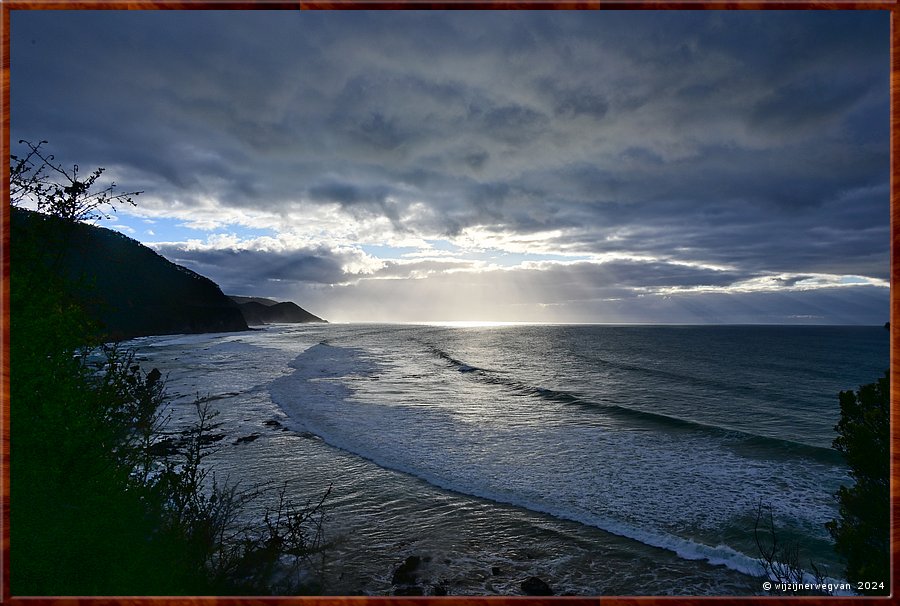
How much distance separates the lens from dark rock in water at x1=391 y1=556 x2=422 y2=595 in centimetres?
757

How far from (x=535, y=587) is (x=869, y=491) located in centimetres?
505

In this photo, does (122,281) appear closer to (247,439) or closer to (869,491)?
(247,439)

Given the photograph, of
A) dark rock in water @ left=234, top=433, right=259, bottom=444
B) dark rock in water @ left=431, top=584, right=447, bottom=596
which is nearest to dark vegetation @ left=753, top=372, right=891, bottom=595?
dark rock in water @ left=431, top=584, right=447, bottom=596

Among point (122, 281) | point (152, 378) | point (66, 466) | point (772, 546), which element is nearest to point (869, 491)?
point (772, 546)

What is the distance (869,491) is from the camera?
5910mm

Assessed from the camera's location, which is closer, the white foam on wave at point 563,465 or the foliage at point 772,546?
the foliage at point 772,546

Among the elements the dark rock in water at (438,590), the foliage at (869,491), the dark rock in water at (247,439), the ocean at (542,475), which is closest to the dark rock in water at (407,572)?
the ocean at (542,475)

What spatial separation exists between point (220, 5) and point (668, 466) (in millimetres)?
16637

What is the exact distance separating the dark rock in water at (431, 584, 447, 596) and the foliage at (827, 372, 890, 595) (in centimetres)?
569

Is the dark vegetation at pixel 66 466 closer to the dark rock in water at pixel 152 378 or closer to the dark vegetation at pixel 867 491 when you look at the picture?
the dark rock in water at pixel 152 378

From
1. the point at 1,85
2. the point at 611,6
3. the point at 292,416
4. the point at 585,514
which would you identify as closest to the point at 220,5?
the point at 1,85

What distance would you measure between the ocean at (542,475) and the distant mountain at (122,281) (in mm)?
5866

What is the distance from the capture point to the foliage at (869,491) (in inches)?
224

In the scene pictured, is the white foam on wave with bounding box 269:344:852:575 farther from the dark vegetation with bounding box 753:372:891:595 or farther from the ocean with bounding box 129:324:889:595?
the dark vegetation with bounding box 753:372:891:595
